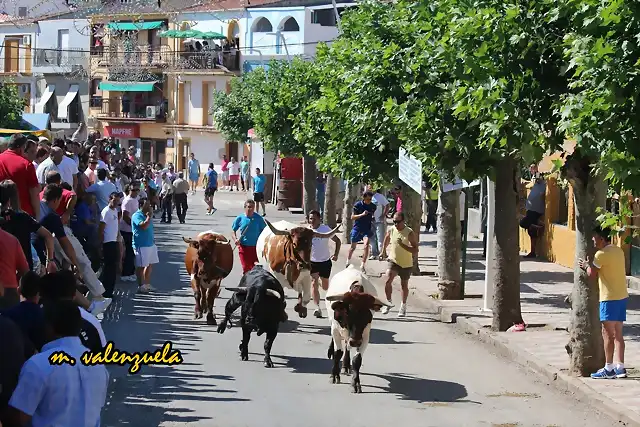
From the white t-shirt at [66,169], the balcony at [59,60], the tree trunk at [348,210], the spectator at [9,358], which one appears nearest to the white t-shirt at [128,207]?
the white t-shirt at [66,169]

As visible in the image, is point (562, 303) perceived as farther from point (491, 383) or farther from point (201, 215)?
point (201, 215)

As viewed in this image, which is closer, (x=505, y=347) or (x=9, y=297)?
(x=9, y=297)

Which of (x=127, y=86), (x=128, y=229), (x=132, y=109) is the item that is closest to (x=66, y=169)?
(x=128, y=229)

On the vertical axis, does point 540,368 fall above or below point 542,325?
below

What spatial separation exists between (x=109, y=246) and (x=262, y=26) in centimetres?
5657

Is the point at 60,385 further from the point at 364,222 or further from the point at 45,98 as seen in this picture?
the point at 45,98

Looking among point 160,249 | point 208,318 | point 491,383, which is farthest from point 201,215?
point 491,383

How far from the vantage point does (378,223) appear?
29.7 m

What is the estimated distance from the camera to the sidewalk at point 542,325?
13469mm

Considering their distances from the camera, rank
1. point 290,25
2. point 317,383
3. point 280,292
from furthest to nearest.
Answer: point 290,25, point 280,292, point 317,383

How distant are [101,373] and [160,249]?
23.5 meters

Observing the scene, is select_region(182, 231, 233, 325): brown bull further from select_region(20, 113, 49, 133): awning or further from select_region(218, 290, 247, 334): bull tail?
select_region(20, 113, 49, 133): awning

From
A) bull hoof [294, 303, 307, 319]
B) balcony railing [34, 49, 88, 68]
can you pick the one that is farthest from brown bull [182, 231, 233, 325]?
balcony railing [34, 49, 88, 68]

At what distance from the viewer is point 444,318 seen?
20.3 m
